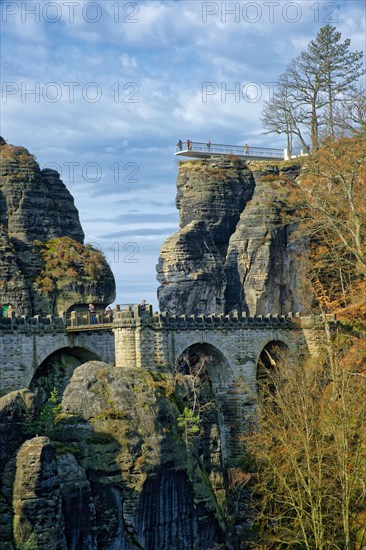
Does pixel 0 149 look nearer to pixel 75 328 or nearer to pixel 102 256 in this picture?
pixel 102 256

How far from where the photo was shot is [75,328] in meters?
51.5

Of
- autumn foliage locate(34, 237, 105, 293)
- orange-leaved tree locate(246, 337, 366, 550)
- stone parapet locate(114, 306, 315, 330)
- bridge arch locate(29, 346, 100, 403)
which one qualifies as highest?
autumn foliage locate(34, 237, 105, 293)

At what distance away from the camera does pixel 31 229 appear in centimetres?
6406

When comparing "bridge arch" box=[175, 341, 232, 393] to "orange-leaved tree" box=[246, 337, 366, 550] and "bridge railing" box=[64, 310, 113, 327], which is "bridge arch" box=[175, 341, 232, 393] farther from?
"orange-leaved tree" box=[246, 337, 366, 550]

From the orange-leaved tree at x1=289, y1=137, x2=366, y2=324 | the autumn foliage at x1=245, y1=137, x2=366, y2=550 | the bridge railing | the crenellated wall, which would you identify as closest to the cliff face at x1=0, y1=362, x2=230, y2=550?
the autumn foliage at x1=245, y1=137, x2=366, y2=550

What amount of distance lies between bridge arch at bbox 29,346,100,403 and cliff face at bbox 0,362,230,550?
11353mm

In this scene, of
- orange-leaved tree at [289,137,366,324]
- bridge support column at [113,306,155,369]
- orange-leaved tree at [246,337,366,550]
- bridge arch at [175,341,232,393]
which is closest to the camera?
orange-leaved tree at [246,337,366,550]

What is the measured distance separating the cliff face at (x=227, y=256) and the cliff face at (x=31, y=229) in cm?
586

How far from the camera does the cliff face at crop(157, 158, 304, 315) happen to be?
215 feet

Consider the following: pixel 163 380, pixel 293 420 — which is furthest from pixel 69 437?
pixel 293 420

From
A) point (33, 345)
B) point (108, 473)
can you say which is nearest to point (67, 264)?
point (33, 345)

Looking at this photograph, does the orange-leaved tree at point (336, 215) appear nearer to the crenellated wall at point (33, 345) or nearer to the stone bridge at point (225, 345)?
the stone bridge at point (225, 345)

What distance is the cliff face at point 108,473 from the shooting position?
2920 cm

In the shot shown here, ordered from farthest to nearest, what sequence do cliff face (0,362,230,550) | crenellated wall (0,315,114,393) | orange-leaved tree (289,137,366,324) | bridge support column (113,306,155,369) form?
bridge support column (113,306,155,369)
orange-leaved tree (289,137,366,324)
crenellated wall (0,315,114,393)
cliff face (0,362,230,550)
